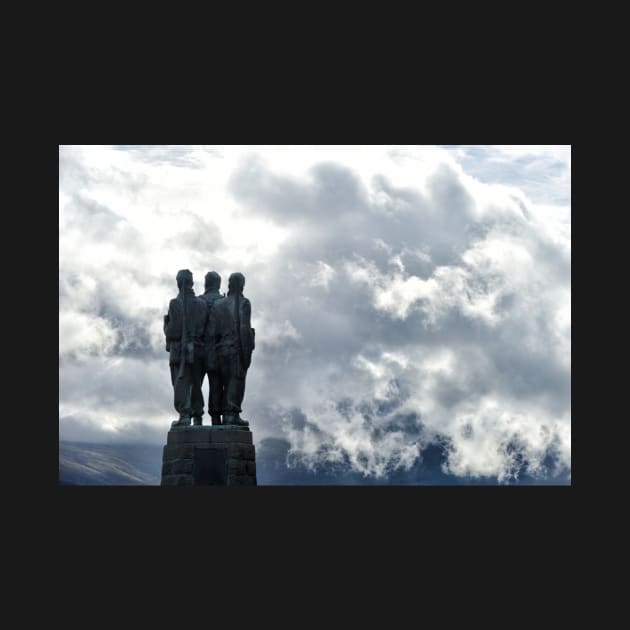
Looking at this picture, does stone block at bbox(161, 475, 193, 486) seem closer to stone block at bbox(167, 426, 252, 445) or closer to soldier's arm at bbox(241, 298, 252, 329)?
stone block at bbox(167, 426, 252, 445)

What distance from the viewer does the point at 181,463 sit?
116312 mm

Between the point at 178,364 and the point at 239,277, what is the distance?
98.5 inches

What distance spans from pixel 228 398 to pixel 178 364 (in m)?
1.42

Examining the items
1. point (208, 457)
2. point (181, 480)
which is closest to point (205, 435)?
point (208, 457)

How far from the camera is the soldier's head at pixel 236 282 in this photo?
117125 mm

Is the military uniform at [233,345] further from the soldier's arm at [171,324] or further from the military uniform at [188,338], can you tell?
the soldier's arm at [171,324]

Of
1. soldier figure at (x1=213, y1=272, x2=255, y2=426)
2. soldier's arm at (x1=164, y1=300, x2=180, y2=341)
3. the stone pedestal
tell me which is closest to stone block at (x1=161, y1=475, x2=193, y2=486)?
the stone pedestal

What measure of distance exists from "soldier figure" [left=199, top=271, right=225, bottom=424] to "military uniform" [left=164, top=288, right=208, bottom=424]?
14cm

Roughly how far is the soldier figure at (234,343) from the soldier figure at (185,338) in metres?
0.40

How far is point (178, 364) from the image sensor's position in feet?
384

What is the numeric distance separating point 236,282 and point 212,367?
2.08 metres

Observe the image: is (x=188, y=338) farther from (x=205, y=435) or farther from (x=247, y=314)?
(x=205, y=435)

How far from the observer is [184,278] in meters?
117

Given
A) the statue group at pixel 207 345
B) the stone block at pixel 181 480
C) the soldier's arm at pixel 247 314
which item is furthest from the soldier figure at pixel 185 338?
the stone block at pixel 181 480
